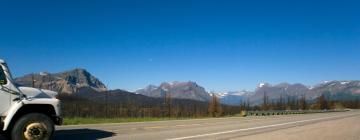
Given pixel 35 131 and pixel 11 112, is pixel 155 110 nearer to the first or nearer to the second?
pixel 35 131

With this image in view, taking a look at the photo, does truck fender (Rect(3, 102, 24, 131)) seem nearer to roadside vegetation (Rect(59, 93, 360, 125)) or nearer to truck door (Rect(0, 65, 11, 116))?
truck door (Rect(0, 65, 11, 116))

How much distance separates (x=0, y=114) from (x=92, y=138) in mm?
3757

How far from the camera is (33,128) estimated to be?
11.5 m

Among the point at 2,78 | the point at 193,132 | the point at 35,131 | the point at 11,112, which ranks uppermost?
the point at 2,78

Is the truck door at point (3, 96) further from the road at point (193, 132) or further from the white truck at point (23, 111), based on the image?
the road at point (193, 132)

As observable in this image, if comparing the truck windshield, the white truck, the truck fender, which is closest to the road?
the white truck

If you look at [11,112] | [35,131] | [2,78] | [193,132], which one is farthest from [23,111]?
[193,132]

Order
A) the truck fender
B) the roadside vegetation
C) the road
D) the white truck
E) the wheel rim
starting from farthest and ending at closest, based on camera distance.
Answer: the roadside vegetation
the road
the wheel rim
the white truck
the truck fender

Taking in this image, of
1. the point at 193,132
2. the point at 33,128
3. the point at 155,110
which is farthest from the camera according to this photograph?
the point at 155,110

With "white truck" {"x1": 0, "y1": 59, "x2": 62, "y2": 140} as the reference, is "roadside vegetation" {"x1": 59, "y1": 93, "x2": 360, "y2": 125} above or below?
below

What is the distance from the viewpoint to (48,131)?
38.9 ft

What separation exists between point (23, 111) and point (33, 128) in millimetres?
595

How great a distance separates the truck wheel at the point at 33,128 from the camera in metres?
11.3

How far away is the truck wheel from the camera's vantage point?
37.1 feet
